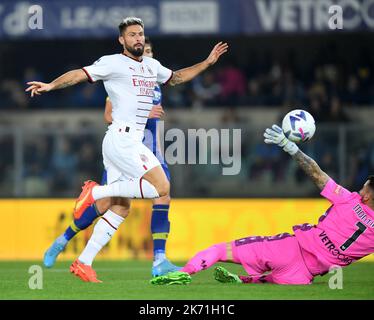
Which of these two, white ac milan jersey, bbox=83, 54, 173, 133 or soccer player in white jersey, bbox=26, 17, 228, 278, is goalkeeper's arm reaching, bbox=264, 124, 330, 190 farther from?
white ac milan jersey, bbox=83, 54, 173, 133

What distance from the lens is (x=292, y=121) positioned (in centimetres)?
987

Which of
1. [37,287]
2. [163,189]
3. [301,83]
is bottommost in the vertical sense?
[37,287]

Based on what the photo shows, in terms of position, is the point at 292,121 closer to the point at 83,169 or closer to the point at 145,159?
the point at 145,159

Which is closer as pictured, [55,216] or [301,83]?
[55,216]

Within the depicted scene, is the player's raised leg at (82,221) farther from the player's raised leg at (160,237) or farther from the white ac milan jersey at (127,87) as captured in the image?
the white ac milan jersey at (127,87)

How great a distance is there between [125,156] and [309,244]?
5.78 feet

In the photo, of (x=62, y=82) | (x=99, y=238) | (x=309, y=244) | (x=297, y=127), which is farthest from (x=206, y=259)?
(x=62, y=82)

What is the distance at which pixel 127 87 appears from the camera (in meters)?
10.1

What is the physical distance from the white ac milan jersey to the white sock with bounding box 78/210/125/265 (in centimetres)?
84

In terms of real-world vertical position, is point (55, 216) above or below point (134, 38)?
below

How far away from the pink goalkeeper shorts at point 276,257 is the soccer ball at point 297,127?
85 cm

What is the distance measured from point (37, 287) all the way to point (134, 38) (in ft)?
7.69
